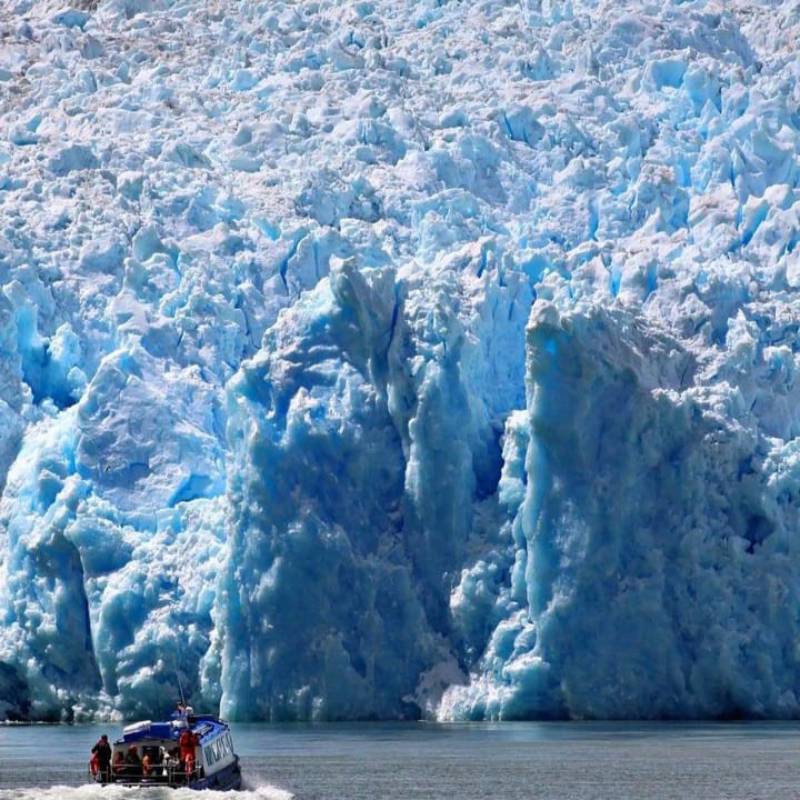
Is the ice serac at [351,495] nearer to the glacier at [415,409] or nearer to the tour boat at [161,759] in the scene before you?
the glacier at [415,409]

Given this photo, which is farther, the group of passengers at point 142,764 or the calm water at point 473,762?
the calm water at point 473,762

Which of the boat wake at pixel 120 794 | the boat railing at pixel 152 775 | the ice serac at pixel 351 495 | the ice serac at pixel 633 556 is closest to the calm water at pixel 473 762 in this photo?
the boat wake at pixel 120 794

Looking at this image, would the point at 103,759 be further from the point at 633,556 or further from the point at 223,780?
the point at 633,556

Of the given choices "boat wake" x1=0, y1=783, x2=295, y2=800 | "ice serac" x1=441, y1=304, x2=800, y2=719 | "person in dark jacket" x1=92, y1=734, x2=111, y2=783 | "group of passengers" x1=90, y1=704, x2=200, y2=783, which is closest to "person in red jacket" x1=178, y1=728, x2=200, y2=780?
"group of passengers" x1=90, y1=704, x2=200, y2=783

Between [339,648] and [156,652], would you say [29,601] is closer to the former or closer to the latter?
[156,652]

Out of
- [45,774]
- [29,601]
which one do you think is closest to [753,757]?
[45,774]

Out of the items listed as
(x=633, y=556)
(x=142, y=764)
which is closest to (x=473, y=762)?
(x=142, y=764)

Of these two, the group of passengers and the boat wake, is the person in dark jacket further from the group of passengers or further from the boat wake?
the boat wake

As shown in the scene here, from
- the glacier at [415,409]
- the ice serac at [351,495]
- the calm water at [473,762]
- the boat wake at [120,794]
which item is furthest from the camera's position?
the ice serac at [351,495]
